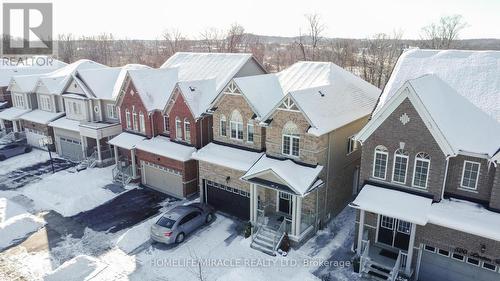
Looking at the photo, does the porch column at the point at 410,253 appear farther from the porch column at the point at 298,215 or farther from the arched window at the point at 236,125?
the arched window at the point at 236,125

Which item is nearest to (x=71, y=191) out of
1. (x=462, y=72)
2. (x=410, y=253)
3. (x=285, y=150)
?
(x=285, y=150)

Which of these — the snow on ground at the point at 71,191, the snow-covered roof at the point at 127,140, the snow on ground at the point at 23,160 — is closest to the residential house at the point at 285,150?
the snow-covered roof at the point at 127,140

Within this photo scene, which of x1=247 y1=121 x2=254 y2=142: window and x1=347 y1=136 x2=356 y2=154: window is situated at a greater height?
x1=247 y1=121 x2=254 y2=142: window

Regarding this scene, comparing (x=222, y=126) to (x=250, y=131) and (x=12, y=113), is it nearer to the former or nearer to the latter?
(x=250, y=131)

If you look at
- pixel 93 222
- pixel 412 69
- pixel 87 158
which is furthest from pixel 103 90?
pixel 412 69

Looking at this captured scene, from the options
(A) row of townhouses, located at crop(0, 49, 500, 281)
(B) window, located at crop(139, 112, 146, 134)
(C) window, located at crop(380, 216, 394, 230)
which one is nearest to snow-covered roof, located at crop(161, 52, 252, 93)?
(A) row of townhouses, located at crop(0, 49, 500, 281)

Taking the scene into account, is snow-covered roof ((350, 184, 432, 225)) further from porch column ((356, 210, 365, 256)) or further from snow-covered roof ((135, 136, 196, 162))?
snow-covered roof ((135, 136, 196, 162))
